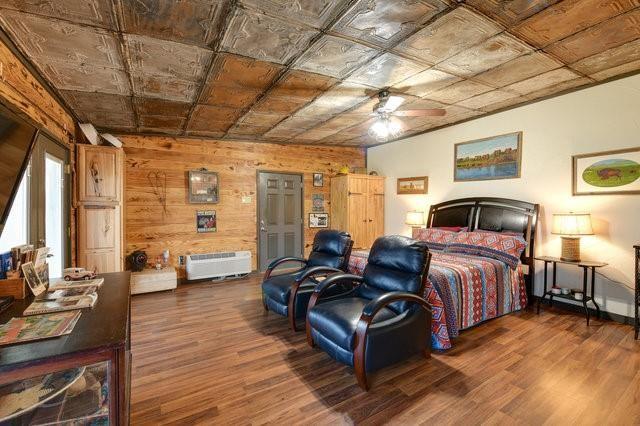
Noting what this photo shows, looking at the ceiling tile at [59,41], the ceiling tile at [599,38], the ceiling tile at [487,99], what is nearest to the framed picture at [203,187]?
the ceiling tile at [59,41]

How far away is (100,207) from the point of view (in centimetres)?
410

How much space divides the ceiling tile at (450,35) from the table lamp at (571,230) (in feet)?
7.85

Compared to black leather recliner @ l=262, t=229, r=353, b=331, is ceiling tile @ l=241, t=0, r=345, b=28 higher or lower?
higher

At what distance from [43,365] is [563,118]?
5.17 metres

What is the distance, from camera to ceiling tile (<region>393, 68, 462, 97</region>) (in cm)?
308

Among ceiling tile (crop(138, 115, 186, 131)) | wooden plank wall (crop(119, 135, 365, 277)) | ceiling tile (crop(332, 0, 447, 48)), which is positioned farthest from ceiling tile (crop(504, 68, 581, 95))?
ceiling tile (crop(138, 115, 186, 131))

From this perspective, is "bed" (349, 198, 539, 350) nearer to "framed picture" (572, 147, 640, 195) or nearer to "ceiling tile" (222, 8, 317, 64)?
"framed picture" (572, 147, 640, 195)

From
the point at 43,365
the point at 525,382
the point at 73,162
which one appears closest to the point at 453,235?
the point at 525,382

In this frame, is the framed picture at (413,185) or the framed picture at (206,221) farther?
the framed picture at (413,185)

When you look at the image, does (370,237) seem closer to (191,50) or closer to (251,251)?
(251,251)

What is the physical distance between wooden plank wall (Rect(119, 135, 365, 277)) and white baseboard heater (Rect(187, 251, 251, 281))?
0.21m

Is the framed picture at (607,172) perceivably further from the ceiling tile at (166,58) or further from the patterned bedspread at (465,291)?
the ceiling tile at (166,58)

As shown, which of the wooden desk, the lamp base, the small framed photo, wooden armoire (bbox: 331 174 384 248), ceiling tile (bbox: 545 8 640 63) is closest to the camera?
the wooden desk

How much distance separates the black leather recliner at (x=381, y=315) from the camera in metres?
2.19
